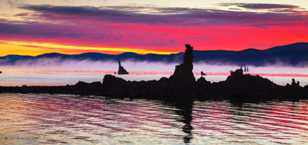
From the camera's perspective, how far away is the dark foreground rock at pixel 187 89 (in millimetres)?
127375

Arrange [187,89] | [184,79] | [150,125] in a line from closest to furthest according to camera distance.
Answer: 1. [150,125]
2. [187,89]
3. [184,79]

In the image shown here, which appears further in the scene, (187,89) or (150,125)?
(187,89)

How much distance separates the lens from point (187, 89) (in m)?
136

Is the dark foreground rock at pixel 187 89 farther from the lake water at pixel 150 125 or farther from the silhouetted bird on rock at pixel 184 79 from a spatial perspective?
the lake water at pixel 150 125

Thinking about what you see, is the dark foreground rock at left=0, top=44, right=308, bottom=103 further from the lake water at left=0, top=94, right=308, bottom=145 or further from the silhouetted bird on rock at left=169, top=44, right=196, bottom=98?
the lake water at left=0, top=94, right=308, bottom=145

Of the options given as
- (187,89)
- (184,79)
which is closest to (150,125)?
(187,89)

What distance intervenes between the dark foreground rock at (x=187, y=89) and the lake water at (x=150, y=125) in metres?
25.7

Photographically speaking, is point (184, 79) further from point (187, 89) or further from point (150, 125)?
point (150, 125)

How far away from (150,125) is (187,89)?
220ft

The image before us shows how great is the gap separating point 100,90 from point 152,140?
8528cm

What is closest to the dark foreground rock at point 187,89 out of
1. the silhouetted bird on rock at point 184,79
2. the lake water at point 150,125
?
the silhouetted bird on rock at point 184,79

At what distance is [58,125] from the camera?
68.2 m

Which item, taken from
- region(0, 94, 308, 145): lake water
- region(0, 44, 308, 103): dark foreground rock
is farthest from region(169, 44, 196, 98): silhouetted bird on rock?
region(0, 94, 308, 145): lake water

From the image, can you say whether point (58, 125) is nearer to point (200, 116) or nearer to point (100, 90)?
point (200, 116)
